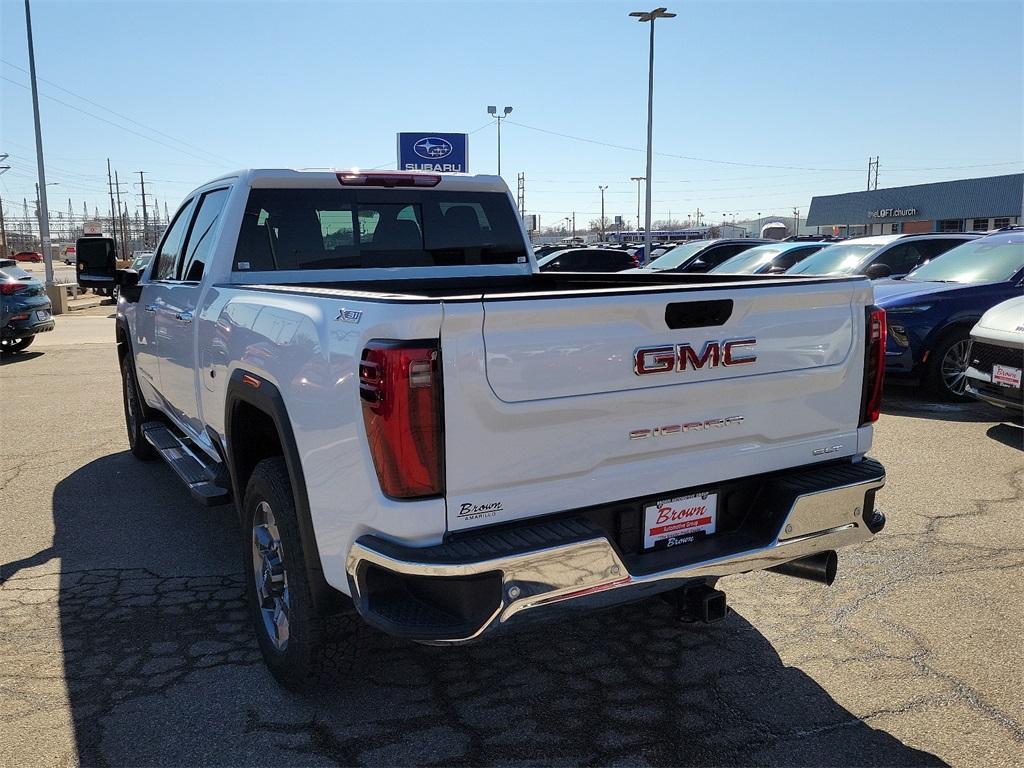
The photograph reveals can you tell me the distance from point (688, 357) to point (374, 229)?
2.54 m

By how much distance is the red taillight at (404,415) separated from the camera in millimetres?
2412

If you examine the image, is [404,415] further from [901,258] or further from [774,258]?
[774,258]

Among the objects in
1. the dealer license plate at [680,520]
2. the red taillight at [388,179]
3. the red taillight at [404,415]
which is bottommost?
the dealer license plate at [680,520]

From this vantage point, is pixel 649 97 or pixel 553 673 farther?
pixel 649 97

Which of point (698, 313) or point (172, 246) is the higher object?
point (172, 246)

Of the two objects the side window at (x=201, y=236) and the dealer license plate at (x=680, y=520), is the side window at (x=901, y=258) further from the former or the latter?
the dealer license plate at (x=680, y=520)

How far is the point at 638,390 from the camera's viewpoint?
273 centimetres

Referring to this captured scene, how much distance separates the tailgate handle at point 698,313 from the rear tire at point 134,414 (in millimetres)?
5097

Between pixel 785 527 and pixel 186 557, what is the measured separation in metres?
3.36

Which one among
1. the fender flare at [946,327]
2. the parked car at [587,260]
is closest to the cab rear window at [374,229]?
the fender flare at [946,327]

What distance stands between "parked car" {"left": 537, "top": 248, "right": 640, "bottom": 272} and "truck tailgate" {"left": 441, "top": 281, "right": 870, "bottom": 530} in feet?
55.5

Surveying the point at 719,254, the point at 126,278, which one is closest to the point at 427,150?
the point at 719,254

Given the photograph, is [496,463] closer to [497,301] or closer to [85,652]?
[497,301]

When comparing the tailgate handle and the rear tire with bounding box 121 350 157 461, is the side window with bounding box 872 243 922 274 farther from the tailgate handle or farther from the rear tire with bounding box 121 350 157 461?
the tailgate handle
